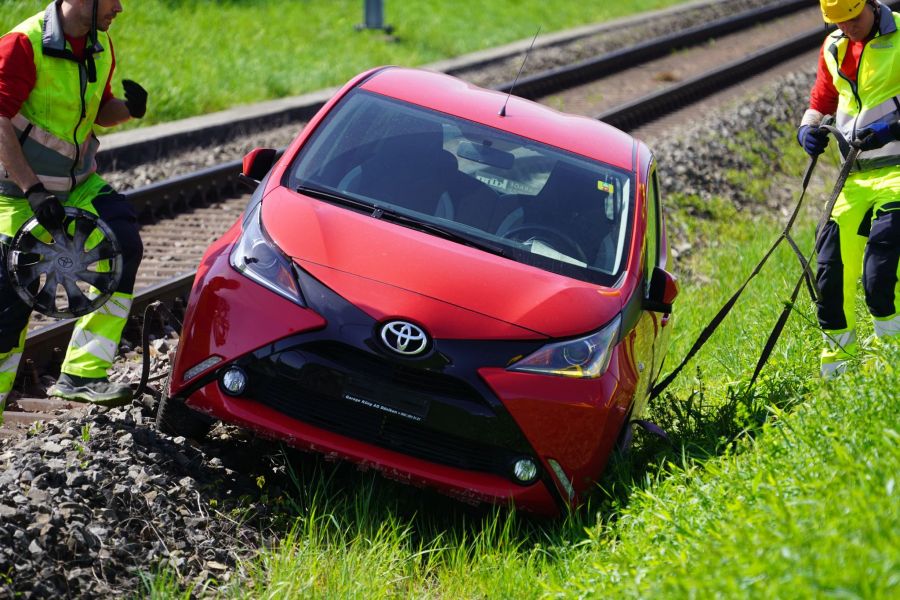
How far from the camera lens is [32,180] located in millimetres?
4918

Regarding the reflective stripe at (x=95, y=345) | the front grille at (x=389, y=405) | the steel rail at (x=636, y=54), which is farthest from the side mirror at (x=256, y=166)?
the steel rail at (x=636, y=54)

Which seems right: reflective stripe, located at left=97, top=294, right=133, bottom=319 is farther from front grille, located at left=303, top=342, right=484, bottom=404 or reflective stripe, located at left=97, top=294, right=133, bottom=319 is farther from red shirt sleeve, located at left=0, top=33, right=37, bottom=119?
front grille, located at left=303, top=342, right=484, bottom=404

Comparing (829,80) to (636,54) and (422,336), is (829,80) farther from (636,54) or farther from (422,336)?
(636,54)

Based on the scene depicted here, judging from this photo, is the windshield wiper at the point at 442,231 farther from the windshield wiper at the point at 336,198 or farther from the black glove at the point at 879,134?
the black glove at the point at 879,134

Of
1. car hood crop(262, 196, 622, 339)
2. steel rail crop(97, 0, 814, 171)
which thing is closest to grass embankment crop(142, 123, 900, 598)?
car hood crop(262, 196, 622, 339)

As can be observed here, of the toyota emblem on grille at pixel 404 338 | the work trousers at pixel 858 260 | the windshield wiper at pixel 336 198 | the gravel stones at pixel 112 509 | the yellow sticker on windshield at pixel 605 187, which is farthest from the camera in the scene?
the yellow sticker on windshield at pixel 605 187

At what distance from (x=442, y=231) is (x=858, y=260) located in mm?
1975

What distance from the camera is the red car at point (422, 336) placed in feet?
15.0

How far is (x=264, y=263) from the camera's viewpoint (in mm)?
4836

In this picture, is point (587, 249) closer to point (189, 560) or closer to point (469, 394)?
point (469, 394)

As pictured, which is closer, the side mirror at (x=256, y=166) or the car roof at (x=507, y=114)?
the side mirror at (x=256, y=166)

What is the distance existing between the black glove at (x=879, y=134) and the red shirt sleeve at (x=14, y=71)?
363 cm

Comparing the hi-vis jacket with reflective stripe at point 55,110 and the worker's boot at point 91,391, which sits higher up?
the hi-vis jacket with reflective stripe at point 55,110

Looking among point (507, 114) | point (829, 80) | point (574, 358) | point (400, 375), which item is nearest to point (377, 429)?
point (400, 375)
